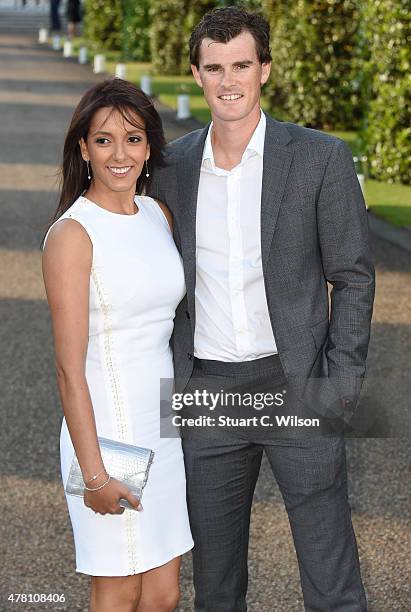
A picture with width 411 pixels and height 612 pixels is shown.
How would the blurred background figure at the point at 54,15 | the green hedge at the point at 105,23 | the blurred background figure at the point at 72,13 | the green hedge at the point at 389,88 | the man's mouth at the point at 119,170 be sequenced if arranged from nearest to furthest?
the man's mouth at the point at 119,170, the green hedge at the point at 389,88, the green hedge at the point at 105,23, the blurred background figure at the point at 72,13, the blurred background figure at the point at 54,15

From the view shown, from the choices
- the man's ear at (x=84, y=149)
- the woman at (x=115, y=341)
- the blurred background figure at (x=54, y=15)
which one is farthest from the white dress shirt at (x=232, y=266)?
the blurred background figure at (x=54, y=15)

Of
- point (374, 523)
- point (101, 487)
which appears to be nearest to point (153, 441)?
point (101, 487)

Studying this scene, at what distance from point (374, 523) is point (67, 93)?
20.1 meters

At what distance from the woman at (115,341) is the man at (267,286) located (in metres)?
0.12

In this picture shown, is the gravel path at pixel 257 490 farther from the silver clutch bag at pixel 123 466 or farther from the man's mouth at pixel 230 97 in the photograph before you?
the man's mouth at pixel 230 97

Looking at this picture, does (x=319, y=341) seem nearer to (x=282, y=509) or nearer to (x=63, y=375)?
(x=63, y=375)

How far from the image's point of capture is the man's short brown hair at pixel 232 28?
3.79 m

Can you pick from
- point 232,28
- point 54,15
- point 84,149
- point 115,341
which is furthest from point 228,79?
point 54,15

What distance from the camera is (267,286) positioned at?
151 inches

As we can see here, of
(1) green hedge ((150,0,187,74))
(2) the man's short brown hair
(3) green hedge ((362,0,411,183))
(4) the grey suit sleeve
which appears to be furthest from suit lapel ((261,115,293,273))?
(1) green hedge ((150,0,187,74))

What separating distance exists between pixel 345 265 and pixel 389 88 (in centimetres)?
963

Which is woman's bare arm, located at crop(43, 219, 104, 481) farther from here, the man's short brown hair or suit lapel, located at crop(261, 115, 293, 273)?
the man's short brown hair

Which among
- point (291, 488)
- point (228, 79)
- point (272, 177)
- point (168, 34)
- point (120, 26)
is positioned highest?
point (228, 79)

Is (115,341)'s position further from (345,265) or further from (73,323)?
(345,265)
